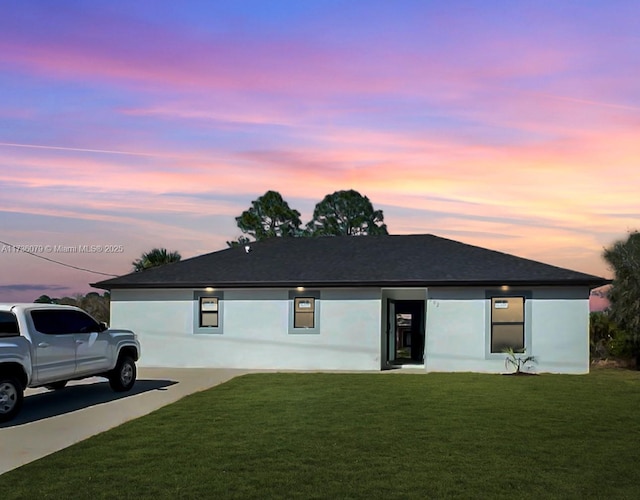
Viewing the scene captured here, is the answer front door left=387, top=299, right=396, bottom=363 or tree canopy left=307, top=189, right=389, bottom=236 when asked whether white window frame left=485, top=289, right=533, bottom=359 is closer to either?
front door left=387, top=299, right=396, bottom=363

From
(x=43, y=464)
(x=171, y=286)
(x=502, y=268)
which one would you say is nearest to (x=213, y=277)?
(x=171, y=286)

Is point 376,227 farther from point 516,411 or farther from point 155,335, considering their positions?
point 516,411

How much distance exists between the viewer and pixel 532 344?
75.8 feet

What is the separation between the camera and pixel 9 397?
13664 millimetres

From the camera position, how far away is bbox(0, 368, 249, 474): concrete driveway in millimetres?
11484

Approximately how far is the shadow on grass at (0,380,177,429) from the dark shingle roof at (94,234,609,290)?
16.8 ft

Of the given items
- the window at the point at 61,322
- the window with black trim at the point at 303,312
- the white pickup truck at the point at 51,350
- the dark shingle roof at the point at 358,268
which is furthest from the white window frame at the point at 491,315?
the window at the point at 61,322

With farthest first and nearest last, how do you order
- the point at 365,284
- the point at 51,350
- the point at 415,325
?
the point at 415,325, the point at 365,284, the point at 51,350

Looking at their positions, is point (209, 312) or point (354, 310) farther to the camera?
point (209, 312)

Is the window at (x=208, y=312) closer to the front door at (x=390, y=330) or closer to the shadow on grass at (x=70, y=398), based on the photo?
the shadow on grass at (x=70, y=398)

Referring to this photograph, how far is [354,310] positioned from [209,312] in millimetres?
4773

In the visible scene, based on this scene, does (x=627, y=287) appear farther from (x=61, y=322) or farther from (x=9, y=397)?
(x=9, y=397)

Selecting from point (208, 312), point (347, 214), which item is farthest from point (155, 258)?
point (347, 214)

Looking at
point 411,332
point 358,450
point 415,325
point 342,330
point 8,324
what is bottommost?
point 358,450
